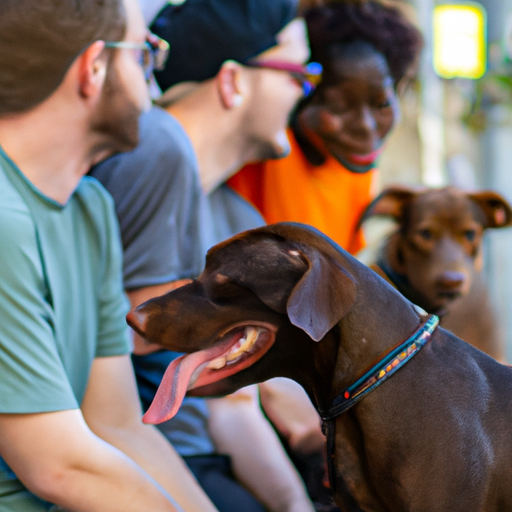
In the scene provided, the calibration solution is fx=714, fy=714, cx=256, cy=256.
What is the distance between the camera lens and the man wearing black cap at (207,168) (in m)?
1.77

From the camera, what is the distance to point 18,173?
1.47 meters

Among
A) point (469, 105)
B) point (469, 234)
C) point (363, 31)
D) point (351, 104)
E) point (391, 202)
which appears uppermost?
point (363, 31)

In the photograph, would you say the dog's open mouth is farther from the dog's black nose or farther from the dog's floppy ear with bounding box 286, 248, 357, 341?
the dog's black nose

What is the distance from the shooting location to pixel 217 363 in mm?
1083

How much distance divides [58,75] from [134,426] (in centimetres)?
77

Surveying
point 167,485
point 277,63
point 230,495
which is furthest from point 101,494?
point 277,63

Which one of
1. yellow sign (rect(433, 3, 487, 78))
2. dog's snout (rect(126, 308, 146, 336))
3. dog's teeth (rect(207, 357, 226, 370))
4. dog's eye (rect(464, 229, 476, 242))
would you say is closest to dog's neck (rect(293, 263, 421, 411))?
dog's teeth (rect(207, 357, 226, 370))

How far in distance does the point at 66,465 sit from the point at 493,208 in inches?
68.8

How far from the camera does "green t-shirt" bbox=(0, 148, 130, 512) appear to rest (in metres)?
1.33

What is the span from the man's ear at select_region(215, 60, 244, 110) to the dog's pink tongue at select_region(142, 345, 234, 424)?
1047mm

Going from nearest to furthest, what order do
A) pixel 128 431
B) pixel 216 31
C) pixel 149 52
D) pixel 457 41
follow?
1. pixel 128 431
2. pixel 149 52
3. pixel 216 31
4. pixel 457 41

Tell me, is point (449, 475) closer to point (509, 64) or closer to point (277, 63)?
point (277, 63)

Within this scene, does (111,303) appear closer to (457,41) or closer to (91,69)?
(91,69)

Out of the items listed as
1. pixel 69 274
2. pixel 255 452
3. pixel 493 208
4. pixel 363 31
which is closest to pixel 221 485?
pixel 255 452
